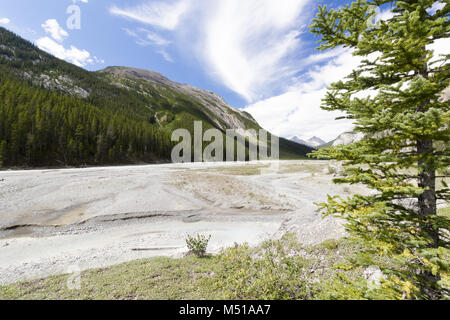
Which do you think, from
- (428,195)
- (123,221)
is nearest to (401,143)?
(428,195)

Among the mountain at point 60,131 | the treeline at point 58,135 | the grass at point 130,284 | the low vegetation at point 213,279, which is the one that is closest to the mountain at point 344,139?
the low vegetation at point 213,279

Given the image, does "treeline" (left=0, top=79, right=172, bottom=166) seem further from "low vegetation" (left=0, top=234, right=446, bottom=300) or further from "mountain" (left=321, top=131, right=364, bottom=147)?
"mountain" (left=321, top=131, right=364, bottom=147)

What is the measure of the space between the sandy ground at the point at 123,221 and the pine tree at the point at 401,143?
7.52 meters

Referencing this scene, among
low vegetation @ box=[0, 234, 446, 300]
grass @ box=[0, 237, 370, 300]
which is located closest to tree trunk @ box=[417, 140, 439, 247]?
low vegetation @ box=[0, 234, 446, 300]

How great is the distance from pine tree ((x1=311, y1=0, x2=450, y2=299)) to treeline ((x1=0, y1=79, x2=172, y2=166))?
77873mm

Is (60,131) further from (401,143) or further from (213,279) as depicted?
(401,143)

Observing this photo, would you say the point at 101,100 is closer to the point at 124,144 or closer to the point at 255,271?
the point at 124,144

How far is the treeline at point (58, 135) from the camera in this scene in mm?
54469

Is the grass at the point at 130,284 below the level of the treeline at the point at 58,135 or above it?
below

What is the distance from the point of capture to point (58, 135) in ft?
210

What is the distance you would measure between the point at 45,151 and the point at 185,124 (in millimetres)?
119045

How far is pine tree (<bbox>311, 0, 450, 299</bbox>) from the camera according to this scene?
A: 3.73 m

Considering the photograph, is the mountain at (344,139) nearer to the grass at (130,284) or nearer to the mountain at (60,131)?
the grass at (130,284)
